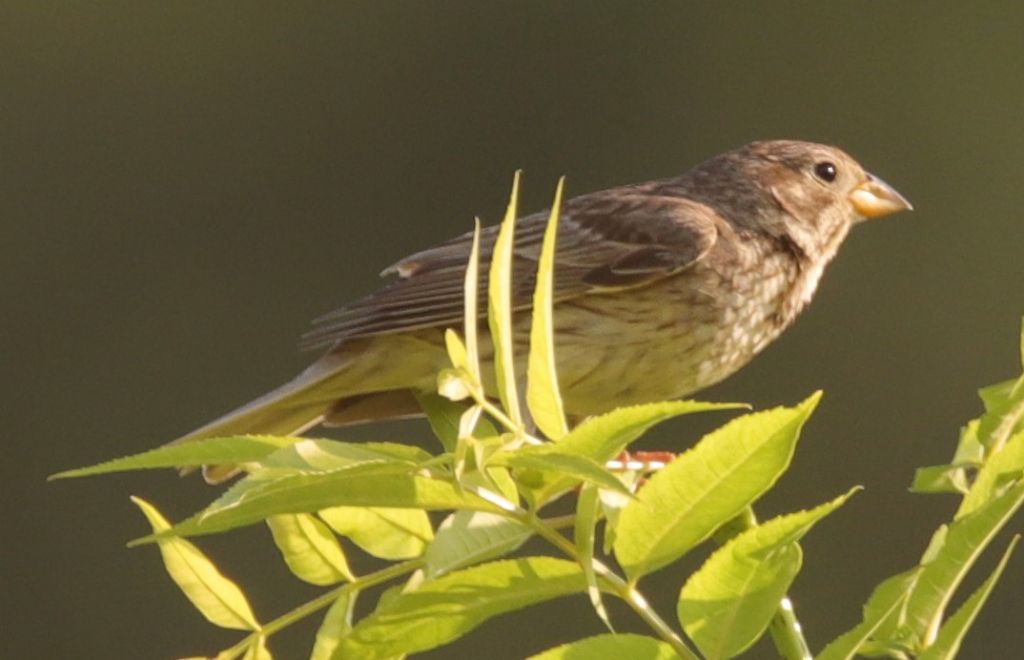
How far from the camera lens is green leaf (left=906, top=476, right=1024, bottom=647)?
5.65 ft

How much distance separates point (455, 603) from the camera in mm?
1753

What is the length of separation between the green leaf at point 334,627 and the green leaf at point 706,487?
26cm

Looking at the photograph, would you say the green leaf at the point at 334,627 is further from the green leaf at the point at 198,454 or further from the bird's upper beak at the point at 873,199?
the bird's upper beak at the point at 873,199

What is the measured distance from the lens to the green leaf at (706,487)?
1631mm

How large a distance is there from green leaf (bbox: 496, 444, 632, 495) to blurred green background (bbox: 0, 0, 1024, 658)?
8.52m

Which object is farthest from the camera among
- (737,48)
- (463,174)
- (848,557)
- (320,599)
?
(737,48)

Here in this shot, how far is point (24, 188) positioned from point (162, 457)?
11.9 metres

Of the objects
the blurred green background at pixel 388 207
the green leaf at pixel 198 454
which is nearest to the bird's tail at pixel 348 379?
the green leaf at pixel 198 454

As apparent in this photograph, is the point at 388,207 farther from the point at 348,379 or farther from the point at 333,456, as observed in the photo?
the point at 333,456

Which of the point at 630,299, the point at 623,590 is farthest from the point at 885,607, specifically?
the point at 630,299

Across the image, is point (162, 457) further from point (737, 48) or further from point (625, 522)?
point (737, 48)

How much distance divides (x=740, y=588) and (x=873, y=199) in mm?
3414

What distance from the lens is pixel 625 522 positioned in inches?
67.2

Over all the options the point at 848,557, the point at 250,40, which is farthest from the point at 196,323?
the point at 848,557
